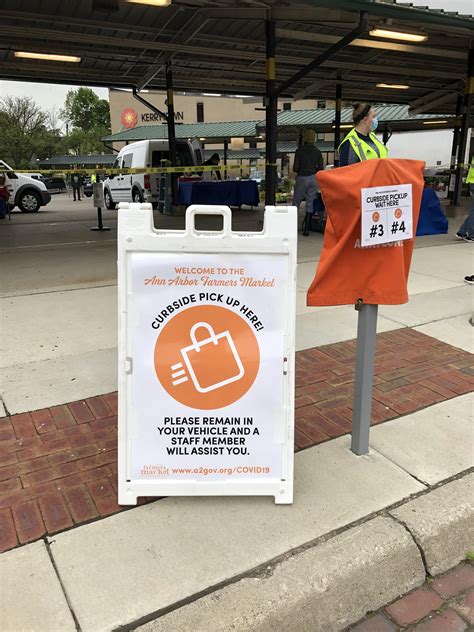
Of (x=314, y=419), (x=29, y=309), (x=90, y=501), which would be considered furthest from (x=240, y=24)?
(x=90, y=501)

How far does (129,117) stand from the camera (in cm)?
5528

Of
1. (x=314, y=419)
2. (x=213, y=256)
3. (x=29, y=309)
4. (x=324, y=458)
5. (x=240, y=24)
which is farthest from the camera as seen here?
(x=240, y=24)

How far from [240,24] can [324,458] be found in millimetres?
9706

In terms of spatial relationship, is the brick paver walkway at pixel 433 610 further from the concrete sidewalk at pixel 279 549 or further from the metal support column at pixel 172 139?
the metal support column at pixel 172 139

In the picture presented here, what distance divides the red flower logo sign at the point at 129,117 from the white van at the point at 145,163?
41.3 m

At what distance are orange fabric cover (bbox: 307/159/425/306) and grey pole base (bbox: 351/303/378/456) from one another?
11 cm

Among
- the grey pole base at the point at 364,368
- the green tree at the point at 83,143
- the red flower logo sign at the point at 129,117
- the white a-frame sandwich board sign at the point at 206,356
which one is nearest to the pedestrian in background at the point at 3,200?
the white a-frame sandwich board sign at the point at 206,356

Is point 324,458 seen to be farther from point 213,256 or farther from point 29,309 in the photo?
point 29,309

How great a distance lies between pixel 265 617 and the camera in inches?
80.0

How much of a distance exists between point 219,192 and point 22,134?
131 ft

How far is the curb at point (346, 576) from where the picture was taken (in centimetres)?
202

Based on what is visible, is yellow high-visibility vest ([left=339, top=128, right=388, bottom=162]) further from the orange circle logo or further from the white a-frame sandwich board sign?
the orange circle logo

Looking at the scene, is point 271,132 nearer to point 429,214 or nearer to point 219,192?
point 219,192

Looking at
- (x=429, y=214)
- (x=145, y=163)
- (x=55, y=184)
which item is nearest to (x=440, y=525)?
(x=429, y=214)
